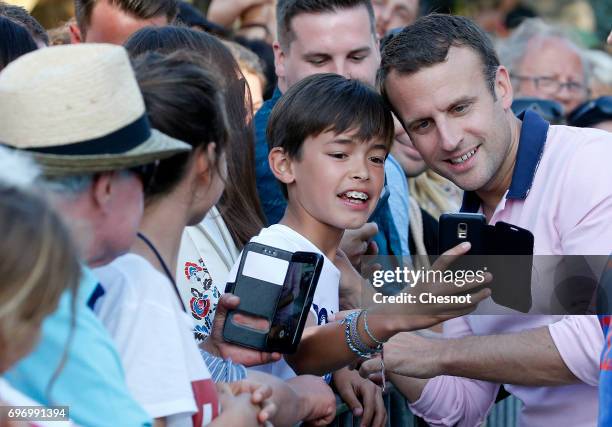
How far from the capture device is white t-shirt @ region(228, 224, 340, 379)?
344 centimetres

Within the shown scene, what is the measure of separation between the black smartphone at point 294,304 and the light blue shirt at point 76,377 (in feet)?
3.07

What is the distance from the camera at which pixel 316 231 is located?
3.79 meters

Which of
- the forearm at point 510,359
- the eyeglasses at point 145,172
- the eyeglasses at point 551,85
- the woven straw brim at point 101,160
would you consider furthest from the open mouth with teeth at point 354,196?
the eyeglasses at point 551,85

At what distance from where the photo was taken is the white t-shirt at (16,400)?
1.90m

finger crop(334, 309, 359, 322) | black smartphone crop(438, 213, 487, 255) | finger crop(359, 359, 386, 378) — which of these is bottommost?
finger crop(359, 359, 386, 378)

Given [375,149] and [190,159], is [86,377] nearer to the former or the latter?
[190,159]

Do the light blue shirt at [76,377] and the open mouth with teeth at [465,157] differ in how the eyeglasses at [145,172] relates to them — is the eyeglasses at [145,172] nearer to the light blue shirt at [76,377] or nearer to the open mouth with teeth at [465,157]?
the light blue shirt at [76,377]

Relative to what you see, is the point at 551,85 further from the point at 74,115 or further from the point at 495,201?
the point at 74,115

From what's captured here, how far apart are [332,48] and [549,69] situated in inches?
128

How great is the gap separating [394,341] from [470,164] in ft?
2.42

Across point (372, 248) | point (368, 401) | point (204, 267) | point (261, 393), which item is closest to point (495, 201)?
point (372, 248)

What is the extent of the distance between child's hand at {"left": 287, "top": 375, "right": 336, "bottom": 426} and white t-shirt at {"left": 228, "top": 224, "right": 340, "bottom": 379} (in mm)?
279

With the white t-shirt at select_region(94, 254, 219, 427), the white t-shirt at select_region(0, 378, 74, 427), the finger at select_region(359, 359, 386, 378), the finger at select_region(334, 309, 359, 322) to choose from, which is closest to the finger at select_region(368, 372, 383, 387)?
the finger at select_region(359, 359, 386, 378)

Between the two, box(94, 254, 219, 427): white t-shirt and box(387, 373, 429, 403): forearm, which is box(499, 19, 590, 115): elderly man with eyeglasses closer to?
box(387, 373, 429, 403): forearm
